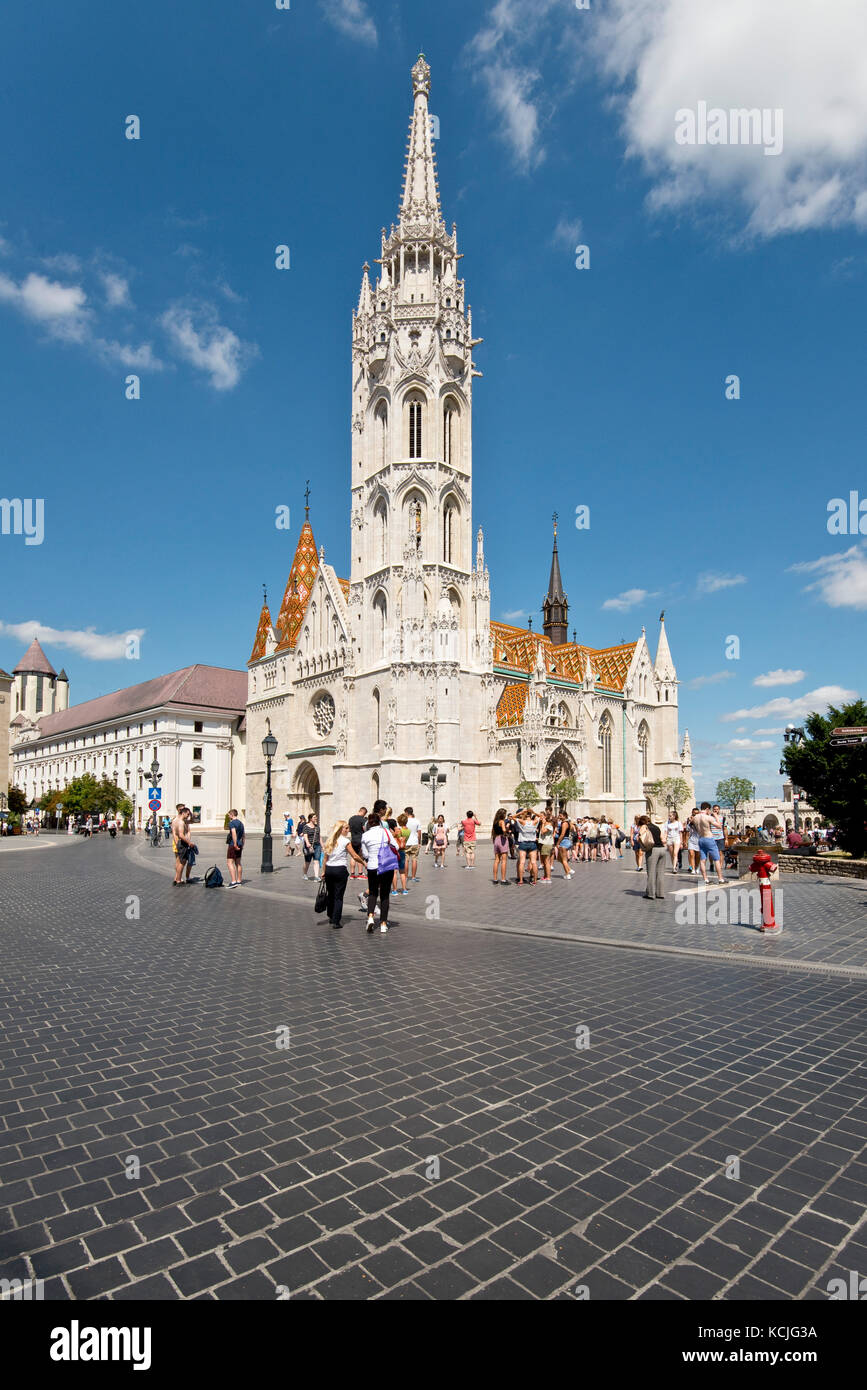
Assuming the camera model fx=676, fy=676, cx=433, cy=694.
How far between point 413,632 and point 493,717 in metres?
7.07

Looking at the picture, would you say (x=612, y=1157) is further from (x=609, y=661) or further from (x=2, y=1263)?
(x=609, y=661)

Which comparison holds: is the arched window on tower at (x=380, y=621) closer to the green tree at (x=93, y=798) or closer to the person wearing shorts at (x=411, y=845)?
the person wearing shorts at (x=411, y=845)

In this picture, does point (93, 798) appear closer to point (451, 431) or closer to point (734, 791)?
point (451, 431)

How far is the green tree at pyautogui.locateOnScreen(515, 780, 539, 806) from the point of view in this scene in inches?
1388

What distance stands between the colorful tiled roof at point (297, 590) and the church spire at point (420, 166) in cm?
2166

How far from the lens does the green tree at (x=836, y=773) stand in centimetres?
2464

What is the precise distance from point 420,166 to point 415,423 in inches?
713

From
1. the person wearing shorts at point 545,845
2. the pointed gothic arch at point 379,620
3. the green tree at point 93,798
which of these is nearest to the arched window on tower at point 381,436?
the pointed gothic arch at point 379,620

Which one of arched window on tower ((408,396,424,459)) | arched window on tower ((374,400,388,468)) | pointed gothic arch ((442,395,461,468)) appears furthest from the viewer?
arched window on tower ((374,400,388,468))

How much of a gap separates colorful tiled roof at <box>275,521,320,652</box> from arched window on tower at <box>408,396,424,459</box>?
12535 mm

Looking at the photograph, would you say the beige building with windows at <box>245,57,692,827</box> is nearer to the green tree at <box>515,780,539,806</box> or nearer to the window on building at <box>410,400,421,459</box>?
the window on building at <box>410,400,421,459</box>

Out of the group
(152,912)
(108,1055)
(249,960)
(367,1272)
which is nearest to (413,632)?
(152,912)

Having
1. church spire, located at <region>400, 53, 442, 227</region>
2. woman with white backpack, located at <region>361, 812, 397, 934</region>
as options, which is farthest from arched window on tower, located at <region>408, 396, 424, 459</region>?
woman with white backpack, located at <region>361, 812, 397, 934</region>

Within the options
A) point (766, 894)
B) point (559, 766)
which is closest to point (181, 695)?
point (559, 766)
